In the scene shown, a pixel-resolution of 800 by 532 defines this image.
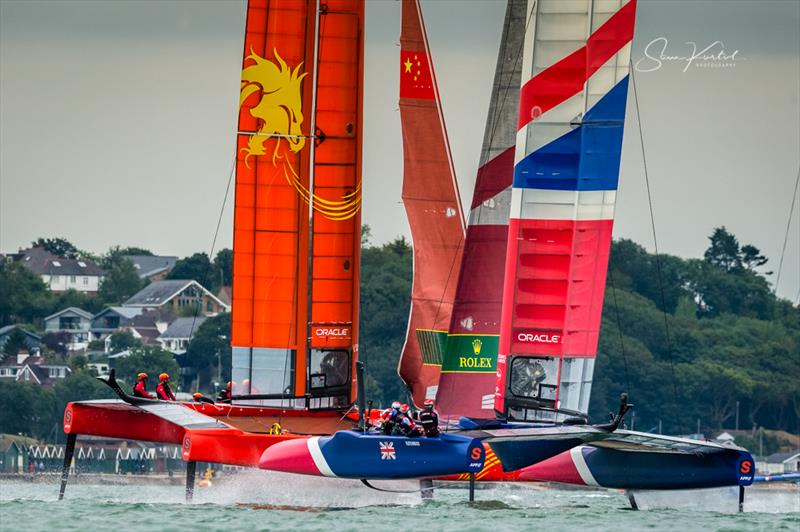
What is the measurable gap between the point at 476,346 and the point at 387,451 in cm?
518

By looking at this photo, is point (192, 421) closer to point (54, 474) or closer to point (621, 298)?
point (54, 474)

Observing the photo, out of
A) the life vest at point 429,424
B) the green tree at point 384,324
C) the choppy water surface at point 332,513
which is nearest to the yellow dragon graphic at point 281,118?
the choppy water surface at point 332,513

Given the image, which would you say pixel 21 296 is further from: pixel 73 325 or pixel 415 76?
pixel 415 76

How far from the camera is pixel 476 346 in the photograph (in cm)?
3145

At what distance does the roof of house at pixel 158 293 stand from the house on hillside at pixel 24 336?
1492cm

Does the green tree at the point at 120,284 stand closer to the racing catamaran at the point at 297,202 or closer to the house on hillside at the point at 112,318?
the house on hillside at the point at 112,318

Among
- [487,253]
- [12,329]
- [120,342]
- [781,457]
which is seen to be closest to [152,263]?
[120,342]

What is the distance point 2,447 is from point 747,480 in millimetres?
43897

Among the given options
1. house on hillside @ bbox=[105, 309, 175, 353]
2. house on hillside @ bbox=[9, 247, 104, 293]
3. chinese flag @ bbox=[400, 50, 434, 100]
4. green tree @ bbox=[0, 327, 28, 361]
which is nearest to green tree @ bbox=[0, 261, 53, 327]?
green tree @ bbox=[0, 327, 28, 361]

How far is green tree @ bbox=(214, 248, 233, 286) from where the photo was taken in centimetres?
9488

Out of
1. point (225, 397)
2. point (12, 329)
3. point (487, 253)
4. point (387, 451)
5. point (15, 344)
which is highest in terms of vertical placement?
point (12, 329)

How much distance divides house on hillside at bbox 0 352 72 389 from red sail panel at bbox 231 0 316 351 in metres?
47.0

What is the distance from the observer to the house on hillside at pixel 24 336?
8312 cm

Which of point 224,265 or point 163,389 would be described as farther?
point 224,265
